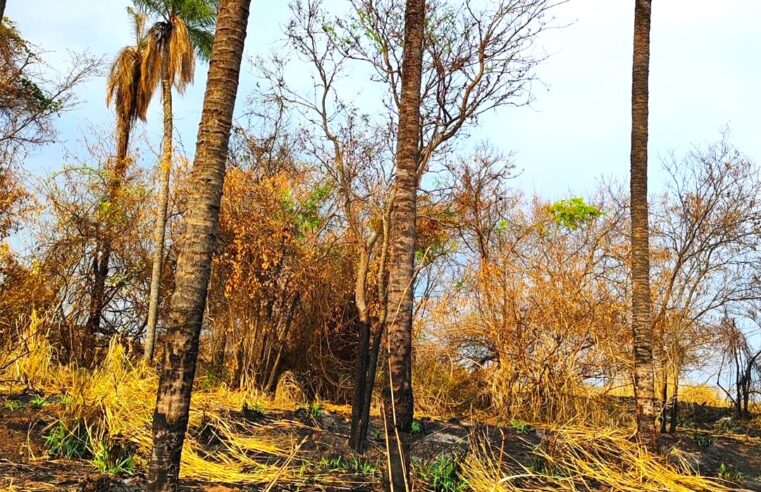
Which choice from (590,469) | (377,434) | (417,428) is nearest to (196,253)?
(590,469)

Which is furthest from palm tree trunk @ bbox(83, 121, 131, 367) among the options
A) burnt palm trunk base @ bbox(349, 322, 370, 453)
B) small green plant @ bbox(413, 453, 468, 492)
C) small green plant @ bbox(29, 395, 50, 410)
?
small green plant @ bbox(413, 453, 468, 492)

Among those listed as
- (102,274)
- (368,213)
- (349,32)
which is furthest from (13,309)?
(349,32)

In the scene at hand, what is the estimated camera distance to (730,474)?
7.59m

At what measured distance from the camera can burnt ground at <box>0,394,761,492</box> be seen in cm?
486

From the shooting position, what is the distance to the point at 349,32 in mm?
11484

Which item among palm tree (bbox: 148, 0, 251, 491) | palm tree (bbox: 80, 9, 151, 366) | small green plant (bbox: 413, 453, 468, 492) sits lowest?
small green plant (bbox: 413, 453, 468, 492)

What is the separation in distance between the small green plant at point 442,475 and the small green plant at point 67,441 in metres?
3.06

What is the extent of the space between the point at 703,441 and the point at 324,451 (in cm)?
686

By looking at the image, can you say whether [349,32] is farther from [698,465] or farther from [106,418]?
[698,465]

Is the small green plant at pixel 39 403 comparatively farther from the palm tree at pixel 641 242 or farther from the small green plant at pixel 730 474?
the small green plant at pixel 730 474

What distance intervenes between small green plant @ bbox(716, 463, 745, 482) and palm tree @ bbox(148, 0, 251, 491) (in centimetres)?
629

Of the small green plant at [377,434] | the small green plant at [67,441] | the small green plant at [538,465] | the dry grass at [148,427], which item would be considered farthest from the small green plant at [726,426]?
the small green plant at [67,441]

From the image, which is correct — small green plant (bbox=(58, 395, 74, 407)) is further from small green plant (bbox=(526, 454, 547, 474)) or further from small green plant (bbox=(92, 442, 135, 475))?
small green plant (bbox=(526, 454, 547, 474))

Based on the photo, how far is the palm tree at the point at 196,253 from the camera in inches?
148
